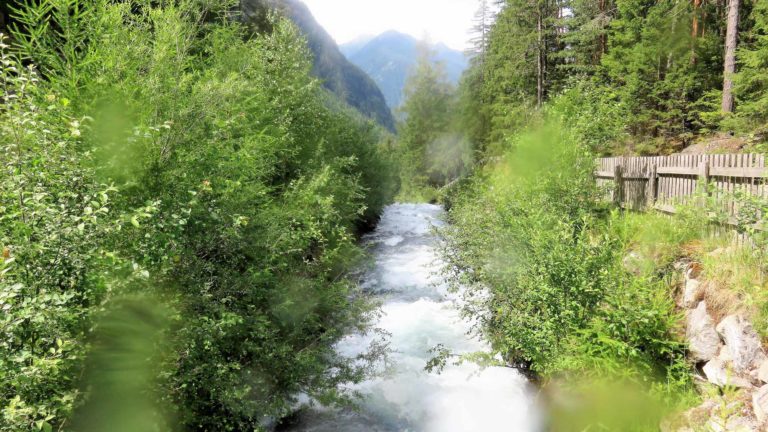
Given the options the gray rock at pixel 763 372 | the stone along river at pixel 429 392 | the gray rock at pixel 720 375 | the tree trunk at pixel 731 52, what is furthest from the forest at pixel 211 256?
the tree trunk at pixel 731 52

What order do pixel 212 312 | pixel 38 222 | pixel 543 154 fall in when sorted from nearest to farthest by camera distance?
pixel 38 222, pixel 212 312, pixel 543 154

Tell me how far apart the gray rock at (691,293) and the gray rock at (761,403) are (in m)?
1.65

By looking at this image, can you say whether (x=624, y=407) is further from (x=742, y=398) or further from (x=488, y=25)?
(x=488, y=25)

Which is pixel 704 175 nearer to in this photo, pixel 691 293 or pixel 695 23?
pixel 691 293

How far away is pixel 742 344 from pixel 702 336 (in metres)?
0.59

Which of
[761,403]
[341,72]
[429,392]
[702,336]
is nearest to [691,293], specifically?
[702,336]

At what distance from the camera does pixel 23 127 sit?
3430 millimetres

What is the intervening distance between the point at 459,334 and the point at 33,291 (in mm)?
9779

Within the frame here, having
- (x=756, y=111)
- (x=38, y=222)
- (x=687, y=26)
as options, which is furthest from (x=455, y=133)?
(x=38, y=222)

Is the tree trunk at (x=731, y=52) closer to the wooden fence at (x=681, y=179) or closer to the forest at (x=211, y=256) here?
the forest at (x=211, y=256)

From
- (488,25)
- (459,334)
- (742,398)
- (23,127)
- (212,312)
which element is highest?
(488,25)

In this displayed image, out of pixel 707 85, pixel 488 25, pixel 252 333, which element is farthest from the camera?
pixel 488 25

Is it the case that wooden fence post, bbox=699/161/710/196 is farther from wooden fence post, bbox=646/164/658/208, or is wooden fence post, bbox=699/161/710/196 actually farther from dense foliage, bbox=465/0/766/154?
dense foliage, bbox=465/0/766/154

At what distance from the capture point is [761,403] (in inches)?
171
